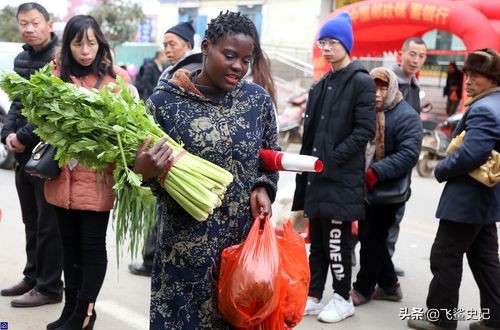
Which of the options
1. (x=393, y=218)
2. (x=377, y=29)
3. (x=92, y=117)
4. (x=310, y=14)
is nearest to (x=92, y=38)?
(x=92, y=117)

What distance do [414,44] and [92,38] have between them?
2.78 meters

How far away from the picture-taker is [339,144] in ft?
14.0

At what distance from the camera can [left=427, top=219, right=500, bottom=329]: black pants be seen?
13.6 feet

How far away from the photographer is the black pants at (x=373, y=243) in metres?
4.79

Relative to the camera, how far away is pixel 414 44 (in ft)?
17.7

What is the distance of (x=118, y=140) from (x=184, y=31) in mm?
2984

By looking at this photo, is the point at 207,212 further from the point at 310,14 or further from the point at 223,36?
the point at 310,14

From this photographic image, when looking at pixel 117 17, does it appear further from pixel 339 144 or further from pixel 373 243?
pixel 339 144

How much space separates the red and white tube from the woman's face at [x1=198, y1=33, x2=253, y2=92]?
0.33 meters

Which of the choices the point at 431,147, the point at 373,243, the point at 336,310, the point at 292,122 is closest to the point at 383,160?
the point at 373,243

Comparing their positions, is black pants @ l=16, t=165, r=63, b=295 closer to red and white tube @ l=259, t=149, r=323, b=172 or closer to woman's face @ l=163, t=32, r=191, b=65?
woman's face @ l=163, t=32, r=191, b=65

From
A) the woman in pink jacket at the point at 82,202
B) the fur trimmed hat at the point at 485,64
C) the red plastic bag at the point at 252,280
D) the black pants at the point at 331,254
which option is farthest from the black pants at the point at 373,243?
the red plastic bag at the point at 252,280

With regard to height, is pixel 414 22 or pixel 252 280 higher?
pixel 414 22

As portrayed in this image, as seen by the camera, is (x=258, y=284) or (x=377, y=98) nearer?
(x=258, y=284)
